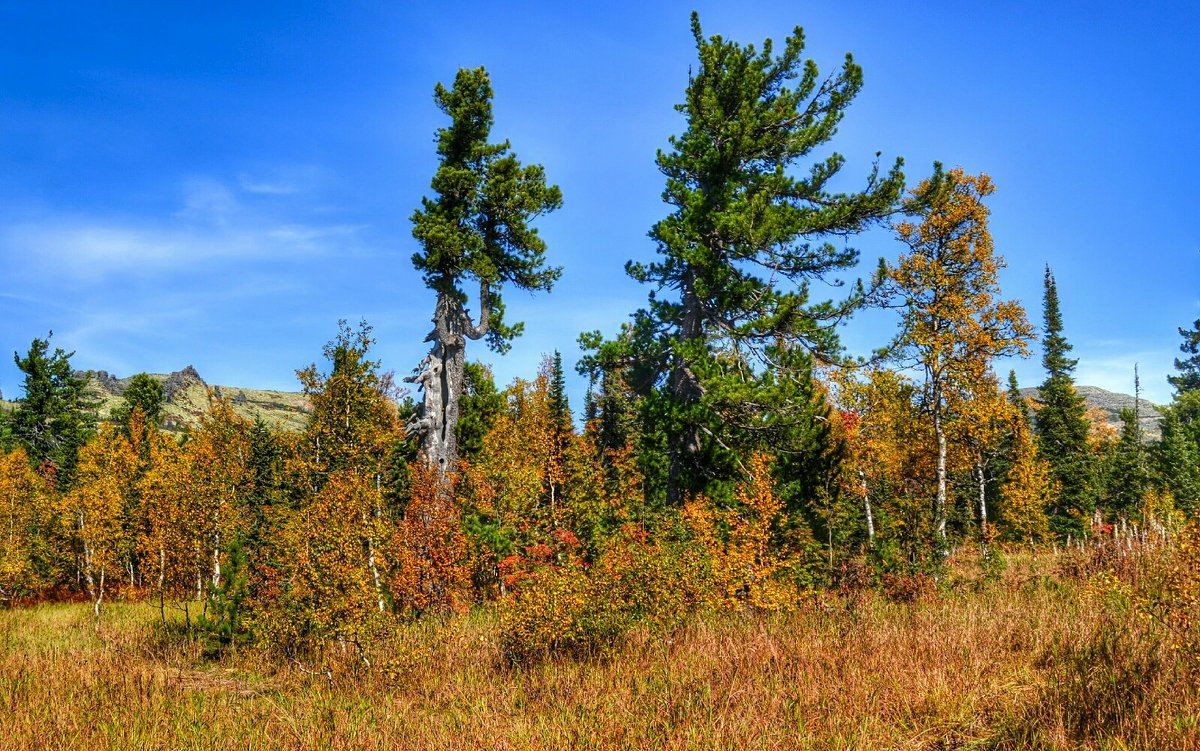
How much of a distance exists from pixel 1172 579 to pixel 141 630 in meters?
18.9

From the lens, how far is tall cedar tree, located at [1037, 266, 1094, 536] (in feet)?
120

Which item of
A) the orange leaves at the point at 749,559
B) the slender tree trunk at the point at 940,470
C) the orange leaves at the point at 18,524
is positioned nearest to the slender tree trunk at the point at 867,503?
the slender tree trunk at the point at 940,470

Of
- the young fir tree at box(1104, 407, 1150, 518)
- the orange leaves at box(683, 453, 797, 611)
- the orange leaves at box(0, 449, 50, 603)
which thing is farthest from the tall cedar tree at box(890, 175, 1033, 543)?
the orange leaves at box(0, 449, 50, 603)

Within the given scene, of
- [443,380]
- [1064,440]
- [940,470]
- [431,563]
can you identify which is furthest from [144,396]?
[1064,440]

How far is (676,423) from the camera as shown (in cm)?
1762

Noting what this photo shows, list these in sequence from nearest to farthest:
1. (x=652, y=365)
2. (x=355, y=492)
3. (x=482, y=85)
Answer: (x=355, y=492) → (x=652, y=365) → (x=482, y=85)

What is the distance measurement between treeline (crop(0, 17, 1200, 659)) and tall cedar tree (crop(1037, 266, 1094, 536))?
36.2 ft

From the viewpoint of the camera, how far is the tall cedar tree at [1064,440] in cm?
3650

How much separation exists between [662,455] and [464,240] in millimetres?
9959

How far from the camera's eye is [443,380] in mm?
21953

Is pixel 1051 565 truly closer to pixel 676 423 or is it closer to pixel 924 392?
pixel 924 392

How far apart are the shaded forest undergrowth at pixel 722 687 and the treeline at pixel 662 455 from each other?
3.23 ft

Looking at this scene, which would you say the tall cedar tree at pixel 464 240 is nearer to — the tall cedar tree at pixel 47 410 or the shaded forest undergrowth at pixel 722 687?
the shaded forest undergrowth at pixel 722 687

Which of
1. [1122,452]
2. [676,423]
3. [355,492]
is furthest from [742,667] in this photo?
[1122,452]
